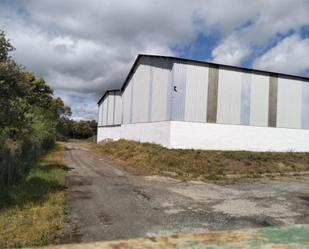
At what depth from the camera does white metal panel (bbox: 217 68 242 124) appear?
23.5 meters

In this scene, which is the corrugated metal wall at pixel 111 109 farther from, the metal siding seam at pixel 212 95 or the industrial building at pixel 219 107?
A: the metal siding seam at pixel 212 95

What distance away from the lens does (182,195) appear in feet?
33.9

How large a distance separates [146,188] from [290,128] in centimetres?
1803

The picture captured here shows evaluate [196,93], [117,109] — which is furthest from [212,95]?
[117,109]

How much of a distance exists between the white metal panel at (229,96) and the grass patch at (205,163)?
12.1 feet

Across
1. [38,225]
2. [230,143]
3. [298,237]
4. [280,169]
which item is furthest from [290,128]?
[298,237]

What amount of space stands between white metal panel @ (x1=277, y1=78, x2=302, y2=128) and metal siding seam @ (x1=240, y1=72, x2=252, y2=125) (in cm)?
281

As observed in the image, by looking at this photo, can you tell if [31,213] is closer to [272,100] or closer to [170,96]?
[170,96]

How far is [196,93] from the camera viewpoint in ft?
74.6

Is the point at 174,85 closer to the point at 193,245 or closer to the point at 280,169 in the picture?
the point at 280,169

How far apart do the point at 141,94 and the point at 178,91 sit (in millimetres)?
7249

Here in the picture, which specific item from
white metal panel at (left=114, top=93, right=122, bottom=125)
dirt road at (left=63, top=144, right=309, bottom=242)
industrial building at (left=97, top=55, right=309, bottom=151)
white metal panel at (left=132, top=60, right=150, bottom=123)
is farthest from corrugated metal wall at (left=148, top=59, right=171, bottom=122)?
white metal panel at (left=114, top=93, right=122, bottom=125)

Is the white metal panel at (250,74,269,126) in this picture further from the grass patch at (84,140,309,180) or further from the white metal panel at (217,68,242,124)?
the grass patch at (84,140,309,180)

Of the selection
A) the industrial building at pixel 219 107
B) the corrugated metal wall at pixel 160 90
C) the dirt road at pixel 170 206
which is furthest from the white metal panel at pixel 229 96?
the dirt road at pixel 170 206
